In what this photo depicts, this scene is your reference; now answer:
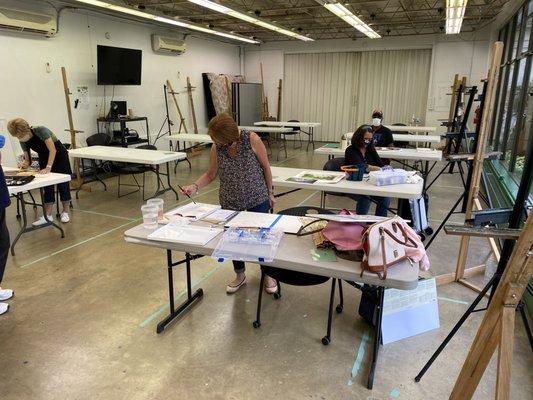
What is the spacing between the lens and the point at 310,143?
11367mm

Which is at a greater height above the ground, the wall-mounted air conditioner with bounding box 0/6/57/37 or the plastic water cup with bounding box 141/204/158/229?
the wall-mounted air conditioner with bounding box 0/6/57/37

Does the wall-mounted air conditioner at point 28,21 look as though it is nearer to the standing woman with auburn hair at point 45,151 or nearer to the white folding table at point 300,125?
the standing woman with auburn hair at point 45,151

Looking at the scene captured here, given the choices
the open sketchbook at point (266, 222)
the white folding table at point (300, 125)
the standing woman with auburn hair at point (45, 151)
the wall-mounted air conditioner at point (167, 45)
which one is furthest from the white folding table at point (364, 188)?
the wall-mounted air conditioner at point (167, 45)

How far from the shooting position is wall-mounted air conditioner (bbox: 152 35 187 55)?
8414mm

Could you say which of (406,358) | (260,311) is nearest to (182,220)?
(260,311)

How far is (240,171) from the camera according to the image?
8.41ft

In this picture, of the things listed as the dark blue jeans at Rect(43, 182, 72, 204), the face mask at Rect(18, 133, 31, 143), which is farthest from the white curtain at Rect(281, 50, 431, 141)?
the face mask at Rect(18, 133, 31, 143)

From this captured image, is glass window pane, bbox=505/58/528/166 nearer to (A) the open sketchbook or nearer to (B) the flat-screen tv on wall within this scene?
(A) the open sketchbook

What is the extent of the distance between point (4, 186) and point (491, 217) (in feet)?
9.33

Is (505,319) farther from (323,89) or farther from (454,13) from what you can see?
(323,89)

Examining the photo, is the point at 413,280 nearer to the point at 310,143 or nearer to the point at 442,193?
the point at 442,193

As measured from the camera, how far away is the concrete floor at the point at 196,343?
2020 mm

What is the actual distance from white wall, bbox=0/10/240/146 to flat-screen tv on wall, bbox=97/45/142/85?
34 centimetres

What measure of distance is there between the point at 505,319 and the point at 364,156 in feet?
9.52
